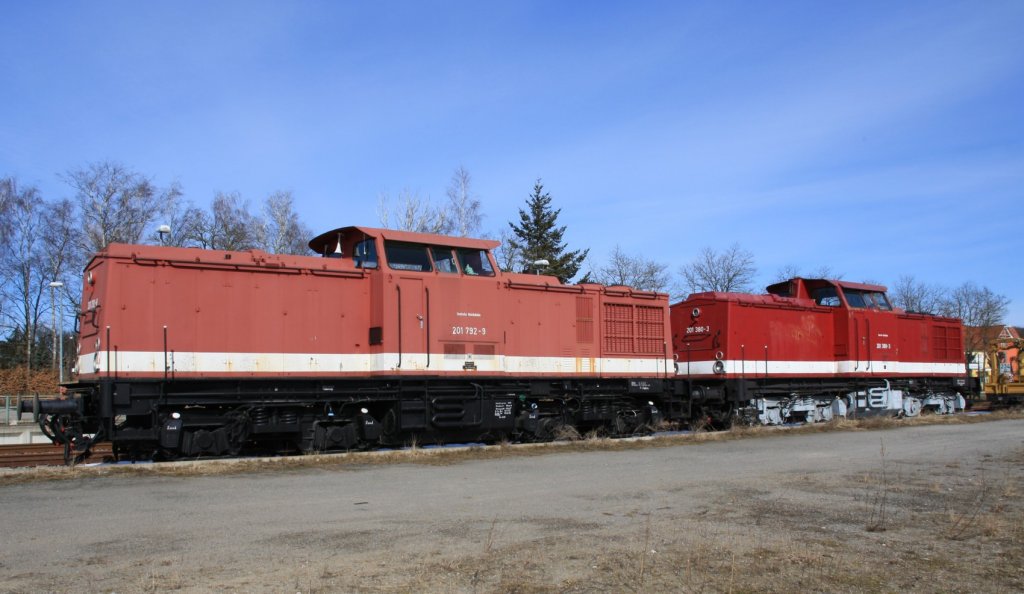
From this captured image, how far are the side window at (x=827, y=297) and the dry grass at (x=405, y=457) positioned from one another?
15.5 feet

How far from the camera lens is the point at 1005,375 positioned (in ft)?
98.2

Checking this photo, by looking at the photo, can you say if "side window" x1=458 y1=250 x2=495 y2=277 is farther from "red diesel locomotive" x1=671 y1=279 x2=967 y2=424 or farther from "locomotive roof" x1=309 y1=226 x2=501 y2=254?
"red diesel locomotive" x1=671 y1=279 x2=967 y2=424

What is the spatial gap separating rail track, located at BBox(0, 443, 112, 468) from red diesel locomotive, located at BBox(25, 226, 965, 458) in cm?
159

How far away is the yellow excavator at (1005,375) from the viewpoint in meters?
29.5

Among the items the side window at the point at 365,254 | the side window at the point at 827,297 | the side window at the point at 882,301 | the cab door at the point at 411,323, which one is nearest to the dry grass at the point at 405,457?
the cab door at the point at 411,323

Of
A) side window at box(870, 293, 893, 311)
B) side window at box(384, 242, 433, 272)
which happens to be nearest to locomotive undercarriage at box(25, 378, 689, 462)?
side window at box(384, 242, 433, 272)

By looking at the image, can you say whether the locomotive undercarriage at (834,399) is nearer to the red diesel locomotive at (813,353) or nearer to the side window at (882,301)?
the red diesel locomotive at (813,353)

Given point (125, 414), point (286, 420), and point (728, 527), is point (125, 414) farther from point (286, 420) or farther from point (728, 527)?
point (728, 527)

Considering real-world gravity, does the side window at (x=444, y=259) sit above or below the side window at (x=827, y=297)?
above

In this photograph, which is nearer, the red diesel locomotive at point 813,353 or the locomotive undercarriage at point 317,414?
the locomotive undercarriage at point 317,414

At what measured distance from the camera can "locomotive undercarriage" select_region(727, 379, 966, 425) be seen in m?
20.4

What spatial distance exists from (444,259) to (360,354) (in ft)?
7.95

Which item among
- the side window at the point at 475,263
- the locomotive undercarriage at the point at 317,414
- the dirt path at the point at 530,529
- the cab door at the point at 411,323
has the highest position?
the side window at the point at 475,263

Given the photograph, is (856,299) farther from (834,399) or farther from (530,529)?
(530,529)
